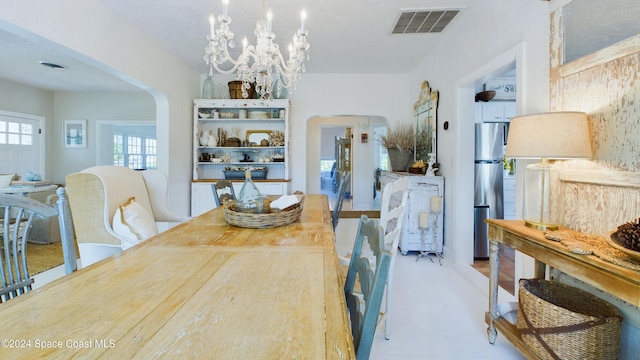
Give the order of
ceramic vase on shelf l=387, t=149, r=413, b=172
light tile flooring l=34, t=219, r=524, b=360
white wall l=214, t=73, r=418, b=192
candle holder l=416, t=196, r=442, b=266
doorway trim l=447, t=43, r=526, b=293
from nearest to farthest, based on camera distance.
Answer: light tile flooring l=34, t=219, r=524, b=360, doorway trim l=447, t=43, r=526, b=293, candle holder l=416, t=196, r=442, b=266, ceramic vase on shelf l=387, t=149, r=413, b=172, white wall l=214, t=73, r=418, b=192

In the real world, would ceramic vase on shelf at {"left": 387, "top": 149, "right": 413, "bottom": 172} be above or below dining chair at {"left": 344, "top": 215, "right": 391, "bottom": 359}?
above

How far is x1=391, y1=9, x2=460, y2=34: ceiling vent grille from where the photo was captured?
298 cm

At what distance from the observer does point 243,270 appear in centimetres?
104

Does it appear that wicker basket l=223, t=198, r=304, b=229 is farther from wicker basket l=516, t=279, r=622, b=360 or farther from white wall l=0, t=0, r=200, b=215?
white wall l=0, t=0, r=200, b=215

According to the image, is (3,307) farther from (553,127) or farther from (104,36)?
(104,36)

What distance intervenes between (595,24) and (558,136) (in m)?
0.65

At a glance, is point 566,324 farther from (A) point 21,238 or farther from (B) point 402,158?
(B) point 402,158

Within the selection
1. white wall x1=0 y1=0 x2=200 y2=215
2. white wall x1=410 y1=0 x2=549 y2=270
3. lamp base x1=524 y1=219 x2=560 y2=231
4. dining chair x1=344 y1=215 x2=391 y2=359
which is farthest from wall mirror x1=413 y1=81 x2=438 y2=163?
white wall x1=0 y1=0 x2=200 y2=215

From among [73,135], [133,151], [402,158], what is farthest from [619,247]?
[133,151]

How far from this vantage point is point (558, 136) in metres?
1.56

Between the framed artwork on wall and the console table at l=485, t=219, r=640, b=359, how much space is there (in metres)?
7.29

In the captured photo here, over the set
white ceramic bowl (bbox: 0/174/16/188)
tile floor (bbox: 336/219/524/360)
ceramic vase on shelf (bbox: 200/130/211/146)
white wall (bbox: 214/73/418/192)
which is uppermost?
white wall (bbox: 214/73/418/192)

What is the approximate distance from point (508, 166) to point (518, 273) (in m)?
1.85

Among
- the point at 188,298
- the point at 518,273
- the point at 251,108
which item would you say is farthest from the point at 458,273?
the point at 251,108
